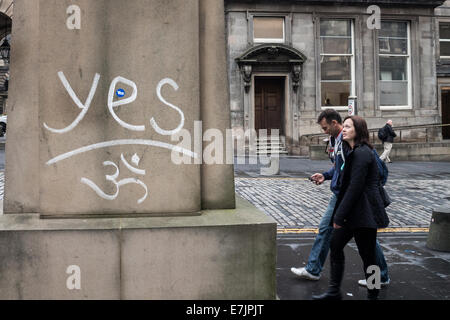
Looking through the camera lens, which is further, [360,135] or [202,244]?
[360,135]

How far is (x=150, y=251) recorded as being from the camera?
3.29 metres

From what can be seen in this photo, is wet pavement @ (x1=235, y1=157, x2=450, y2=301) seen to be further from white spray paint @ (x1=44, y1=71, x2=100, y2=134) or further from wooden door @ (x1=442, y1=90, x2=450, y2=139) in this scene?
wooden door @ (x1=442, y1=90, x2=450, y2=139)

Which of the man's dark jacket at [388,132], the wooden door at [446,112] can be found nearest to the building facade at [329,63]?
the wooden door at [446,112]

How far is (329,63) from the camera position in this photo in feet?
79.4

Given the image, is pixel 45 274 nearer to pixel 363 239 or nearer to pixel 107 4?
pixel 107 4

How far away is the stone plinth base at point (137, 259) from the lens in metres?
3.22

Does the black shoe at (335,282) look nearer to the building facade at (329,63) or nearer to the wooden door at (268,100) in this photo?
the building facade at (329,63)

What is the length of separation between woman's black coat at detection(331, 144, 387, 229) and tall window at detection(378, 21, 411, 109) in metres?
22.3

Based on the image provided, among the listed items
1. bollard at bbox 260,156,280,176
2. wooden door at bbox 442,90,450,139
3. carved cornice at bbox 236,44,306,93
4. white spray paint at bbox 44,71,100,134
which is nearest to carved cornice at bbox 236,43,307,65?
carved cornice at bbox 236,44,306,93

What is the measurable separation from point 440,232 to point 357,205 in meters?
3.00
